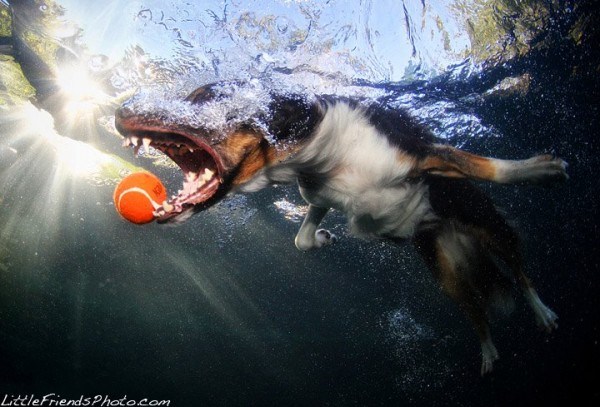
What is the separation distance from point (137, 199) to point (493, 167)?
3.28m


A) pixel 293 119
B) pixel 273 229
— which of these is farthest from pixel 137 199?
pixel 273 229

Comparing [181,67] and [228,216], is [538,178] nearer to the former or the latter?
[181,67]

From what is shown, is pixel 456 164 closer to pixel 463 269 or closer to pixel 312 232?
pixel 463 269

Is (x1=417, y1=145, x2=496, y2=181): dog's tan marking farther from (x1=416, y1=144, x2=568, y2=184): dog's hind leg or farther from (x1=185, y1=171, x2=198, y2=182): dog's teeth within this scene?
(x1=185, y1=171, x2=198, y2=182): dog's teeth

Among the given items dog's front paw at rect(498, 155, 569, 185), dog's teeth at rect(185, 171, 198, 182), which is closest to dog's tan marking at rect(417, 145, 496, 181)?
dog's front paw at rect(498, 155, 569, 185)

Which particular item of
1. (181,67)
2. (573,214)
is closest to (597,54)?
(181,67)

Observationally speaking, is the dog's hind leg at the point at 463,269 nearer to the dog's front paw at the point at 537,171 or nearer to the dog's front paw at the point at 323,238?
the dog's front paw at the point at 323,238

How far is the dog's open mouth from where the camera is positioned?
2.32m

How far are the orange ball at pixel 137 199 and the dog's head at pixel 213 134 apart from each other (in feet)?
0.34

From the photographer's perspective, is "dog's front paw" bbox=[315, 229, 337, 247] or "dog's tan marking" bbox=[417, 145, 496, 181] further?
"dog's front paw" bbox=[315, 229, 337, 247]

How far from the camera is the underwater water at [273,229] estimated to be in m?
4.61

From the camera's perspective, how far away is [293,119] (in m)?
2.85

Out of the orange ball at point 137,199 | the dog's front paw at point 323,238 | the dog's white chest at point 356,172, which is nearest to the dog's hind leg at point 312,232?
the dog's front paw at point 323,238

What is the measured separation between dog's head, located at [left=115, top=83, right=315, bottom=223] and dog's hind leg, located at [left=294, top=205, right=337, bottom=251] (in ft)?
6.05
